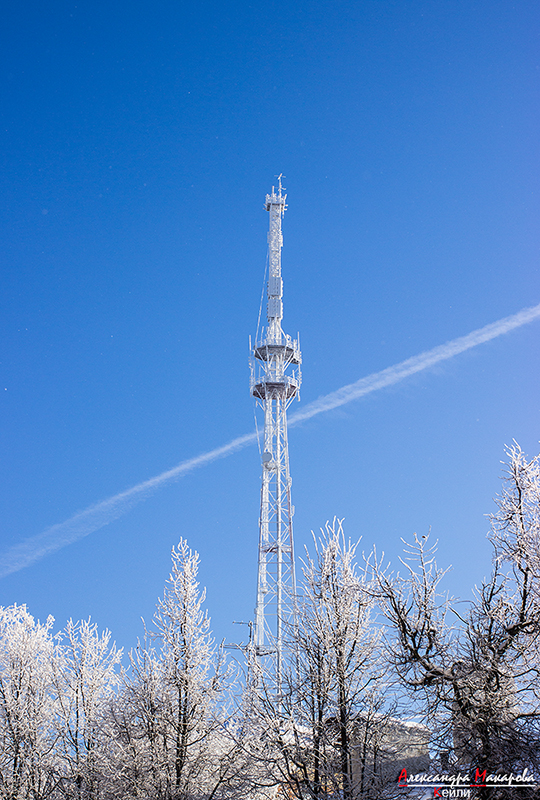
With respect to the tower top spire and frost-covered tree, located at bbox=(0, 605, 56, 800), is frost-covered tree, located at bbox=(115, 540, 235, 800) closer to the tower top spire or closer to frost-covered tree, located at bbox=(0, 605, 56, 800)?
frost-covered tree, located at bbox=(0, 605, 56, 800)

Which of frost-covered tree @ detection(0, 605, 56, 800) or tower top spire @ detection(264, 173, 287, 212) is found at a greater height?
tower top spire @ detection(264, 173, 287, 212)

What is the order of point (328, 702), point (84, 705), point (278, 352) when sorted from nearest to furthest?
point (328, 702), point (84, 705), point (278, 352)

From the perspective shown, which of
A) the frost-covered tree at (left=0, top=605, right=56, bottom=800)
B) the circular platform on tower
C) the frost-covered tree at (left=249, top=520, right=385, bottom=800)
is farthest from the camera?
the circular platform on tower

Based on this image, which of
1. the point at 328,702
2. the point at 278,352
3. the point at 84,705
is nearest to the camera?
the point at 328,702

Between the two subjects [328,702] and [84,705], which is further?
[84,705]

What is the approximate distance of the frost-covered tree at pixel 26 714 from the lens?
24250 mm

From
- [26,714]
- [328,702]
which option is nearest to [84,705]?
[26,714]

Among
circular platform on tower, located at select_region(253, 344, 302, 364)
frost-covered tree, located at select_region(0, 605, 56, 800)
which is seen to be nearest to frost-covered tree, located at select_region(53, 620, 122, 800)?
frost-covered tree, located at select_region(0, 605, 56, 800)

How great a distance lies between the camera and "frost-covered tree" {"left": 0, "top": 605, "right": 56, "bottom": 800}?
24.2m

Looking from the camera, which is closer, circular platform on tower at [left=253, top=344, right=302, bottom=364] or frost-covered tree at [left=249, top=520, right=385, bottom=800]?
frost-covered tree at [left=249, top=520, right=385, bottom=800]

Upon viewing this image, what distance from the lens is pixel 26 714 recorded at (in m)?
26.1

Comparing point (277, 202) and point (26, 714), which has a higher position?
point (277, 202)

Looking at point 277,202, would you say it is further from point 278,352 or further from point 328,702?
point 328,702

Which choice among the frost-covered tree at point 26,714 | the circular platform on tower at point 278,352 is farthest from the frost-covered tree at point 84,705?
the circular platform on tower at point 278,352
